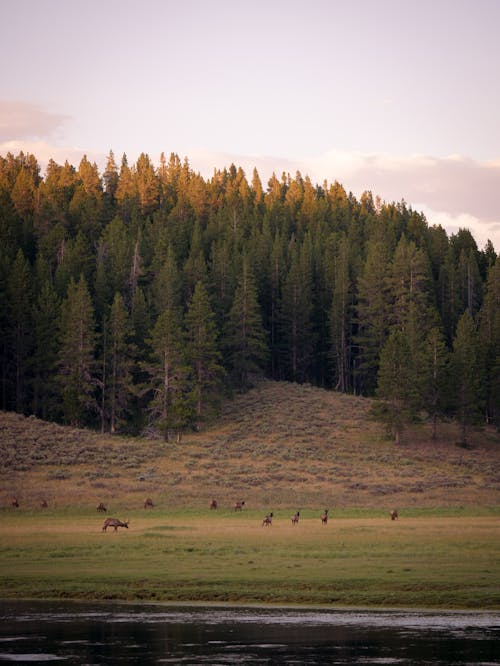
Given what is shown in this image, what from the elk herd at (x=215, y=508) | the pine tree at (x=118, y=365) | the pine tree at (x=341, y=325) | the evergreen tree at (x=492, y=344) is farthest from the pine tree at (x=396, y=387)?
the elk herd at (x=215, y=508)

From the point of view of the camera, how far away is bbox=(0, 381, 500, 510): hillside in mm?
61656

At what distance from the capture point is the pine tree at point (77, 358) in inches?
3378

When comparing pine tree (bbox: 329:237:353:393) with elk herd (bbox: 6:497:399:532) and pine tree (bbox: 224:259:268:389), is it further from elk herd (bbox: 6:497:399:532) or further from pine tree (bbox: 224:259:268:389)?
elk herd (bbox: 6:497:399:532)

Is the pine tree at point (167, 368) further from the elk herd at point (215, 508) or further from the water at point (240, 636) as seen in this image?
the water at point (240, 636)

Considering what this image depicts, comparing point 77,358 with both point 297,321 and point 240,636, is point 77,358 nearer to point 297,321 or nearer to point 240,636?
point 297,321

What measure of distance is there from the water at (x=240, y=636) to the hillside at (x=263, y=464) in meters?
33.0

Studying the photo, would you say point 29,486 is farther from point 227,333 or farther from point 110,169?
point 110,169

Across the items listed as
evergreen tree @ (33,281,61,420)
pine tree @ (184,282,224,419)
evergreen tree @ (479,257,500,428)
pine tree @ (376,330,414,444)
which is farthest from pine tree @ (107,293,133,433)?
evergreen tree @ (479,257,500,428)

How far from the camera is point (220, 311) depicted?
350ft

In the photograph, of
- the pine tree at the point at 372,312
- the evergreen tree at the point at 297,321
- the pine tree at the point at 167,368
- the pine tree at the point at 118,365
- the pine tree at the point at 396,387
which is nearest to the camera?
the pine tree at the point at 396,387

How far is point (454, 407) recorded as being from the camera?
88.4 metres

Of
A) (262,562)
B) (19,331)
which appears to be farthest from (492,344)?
(262,562)

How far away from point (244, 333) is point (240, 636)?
3178 inches

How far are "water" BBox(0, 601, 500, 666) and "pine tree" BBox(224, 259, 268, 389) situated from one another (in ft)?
250
